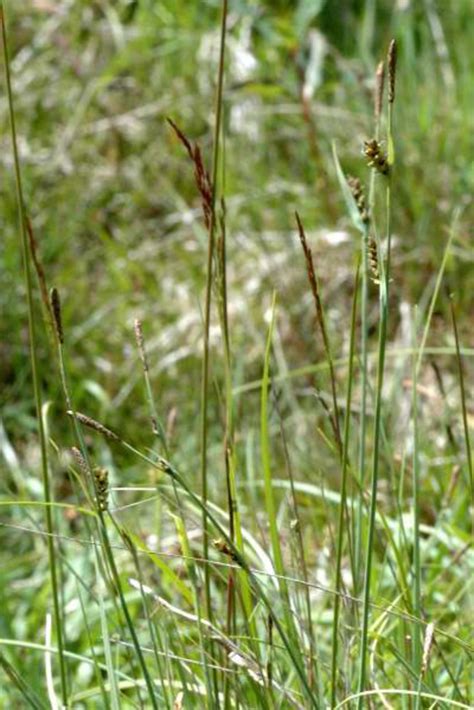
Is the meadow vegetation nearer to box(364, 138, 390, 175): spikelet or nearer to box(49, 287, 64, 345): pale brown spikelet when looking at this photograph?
box(49, 287, 64, 345): pale brown spikelet

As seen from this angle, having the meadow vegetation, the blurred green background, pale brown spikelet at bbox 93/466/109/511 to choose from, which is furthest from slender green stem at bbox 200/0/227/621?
the blurred green background

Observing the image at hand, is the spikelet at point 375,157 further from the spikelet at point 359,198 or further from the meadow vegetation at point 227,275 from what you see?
the meadow vegetation at point 227,275

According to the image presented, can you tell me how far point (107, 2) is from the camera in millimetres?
4129

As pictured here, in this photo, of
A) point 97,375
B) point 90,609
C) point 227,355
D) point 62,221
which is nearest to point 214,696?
point 227,355

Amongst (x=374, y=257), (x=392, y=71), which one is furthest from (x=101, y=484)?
(x=392, y=71)

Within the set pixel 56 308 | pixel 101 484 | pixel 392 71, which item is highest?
pixel 392 71

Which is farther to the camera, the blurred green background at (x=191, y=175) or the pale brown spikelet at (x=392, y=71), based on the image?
the blurred green background at (x=191, y=175)

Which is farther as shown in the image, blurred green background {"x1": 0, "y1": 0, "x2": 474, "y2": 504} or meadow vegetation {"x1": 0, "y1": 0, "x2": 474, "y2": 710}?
blurred green background {"x1": 0, "y1": 0, "x2": 474, "y2": 504}

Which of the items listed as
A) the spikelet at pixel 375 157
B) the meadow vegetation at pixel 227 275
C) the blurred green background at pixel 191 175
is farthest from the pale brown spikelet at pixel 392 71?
the blurred green background at pixel 191 175

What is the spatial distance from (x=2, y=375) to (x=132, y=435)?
0.42 meters

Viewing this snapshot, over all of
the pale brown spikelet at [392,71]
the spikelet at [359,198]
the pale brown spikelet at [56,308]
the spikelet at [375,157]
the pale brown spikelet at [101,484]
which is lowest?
the pale brown spikelet at [101,484]

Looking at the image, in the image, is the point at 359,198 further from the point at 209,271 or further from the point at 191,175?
the point at 191,175

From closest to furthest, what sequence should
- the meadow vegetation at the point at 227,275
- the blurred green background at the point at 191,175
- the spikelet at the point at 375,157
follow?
1. the spikelet at the point at 375,157
2. the meadow vegetation at the point at 227,275
3. the blurred green background at the point at 191,175

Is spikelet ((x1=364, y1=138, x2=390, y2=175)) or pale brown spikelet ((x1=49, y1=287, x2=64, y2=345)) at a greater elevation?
spikelet ((x1=364, y1=138, x2=390, y2=175))
